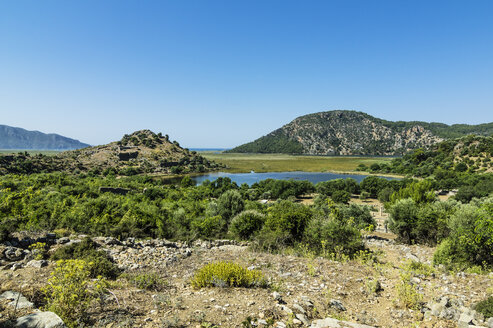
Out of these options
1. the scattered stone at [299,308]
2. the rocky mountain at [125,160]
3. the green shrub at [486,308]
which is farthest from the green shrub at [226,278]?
the rocky mountain at [125,160]

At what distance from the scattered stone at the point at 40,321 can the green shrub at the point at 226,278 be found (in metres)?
4.01

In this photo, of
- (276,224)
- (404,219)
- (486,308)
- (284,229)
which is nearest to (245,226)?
(276,224)

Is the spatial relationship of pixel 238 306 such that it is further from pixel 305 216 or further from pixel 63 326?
pixel 305 216

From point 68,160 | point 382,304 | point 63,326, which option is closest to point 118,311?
point 63,326

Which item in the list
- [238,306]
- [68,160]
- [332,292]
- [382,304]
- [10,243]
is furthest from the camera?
[68,160]

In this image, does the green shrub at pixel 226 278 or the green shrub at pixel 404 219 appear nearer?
the green shrub at pixel 226 278

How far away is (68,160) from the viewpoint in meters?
101

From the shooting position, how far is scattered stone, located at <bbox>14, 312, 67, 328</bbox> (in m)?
4.33

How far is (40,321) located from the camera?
4453 mm

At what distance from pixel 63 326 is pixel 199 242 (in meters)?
12.2

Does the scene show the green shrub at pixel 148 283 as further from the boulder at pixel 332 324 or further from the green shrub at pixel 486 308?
the green shrub at pixel 486 308

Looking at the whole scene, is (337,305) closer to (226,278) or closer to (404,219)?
(226,278)

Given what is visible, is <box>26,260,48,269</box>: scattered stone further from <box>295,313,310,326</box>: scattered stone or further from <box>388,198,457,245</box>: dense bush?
<box>388,198,457,245</box>: dense bush

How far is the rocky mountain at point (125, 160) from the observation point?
83.0m
